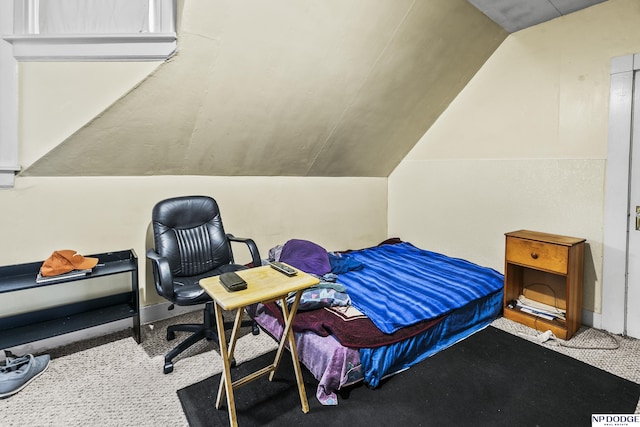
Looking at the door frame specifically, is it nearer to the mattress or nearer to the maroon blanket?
the mattress

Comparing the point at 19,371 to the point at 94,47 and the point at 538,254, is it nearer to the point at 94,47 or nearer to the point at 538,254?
the point at 94,47

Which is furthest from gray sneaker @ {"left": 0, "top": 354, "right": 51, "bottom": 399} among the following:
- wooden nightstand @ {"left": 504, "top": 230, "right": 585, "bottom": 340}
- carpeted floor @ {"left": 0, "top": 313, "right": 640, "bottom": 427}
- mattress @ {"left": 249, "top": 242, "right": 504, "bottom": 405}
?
wooden nightstand @ {"left": 504, "top": 230, "right": 585, "bottom": 340}

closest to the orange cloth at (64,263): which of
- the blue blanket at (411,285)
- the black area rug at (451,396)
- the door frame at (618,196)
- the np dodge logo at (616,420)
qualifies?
the black area rug at (451,396)

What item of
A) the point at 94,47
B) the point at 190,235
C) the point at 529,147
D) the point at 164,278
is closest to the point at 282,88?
the point at 94,47

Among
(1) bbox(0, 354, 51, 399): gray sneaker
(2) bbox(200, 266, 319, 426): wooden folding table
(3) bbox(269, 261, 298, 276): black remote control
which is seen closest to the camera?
(2) bbox(200, 266, 319, 426): wooden folding table

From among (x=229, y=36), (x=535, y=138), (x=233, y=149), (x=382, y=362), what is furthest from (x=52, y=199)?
(x=535, y=138)

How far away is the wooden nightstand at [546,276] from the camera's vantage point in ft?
8.36

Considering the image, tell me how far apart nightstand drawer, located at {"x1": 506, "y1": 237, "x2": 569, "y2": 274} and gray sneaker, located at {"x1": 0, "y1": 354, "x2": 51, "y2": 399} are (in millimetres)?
3456

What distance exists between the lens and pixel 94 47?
206 cm

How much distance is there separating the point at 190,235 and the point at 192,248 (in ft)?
0.34

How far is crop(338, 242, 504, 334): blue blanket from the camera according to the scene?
241 centimetres

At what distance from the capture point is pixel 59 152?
232 centimetres

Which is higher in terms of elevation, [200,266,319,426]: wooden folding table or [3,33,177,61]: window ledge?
[3,33,177,61]: window ledge

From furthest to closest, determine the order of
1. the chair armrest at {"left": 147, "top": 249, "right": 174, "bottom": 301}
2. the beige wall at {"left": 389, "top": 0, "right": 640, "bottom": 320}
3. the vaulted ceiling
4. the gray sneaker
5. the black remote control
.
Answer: the beige wall at {"left": 389, "top": 0, "right": 640, "bottom": 320} → the vaulted ceiling → the chair armrest at {"left": 147, "top": 249, "right": 174, "bottom": 301} → the gray sneaker → the black remote control
